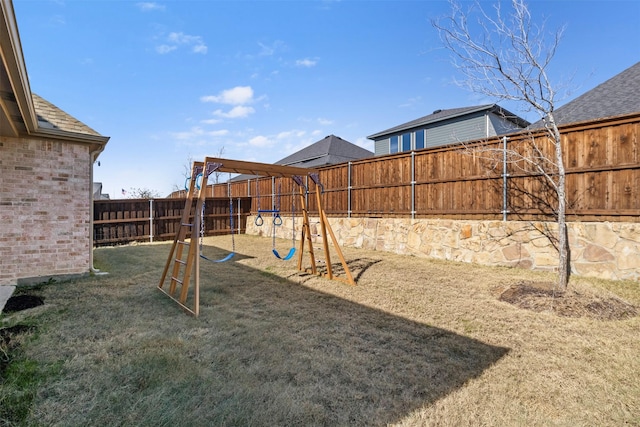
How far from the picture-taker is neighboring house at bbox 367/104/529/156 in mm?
14391

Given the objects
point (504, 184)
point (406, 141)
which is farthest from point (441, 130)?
point (504, 184)

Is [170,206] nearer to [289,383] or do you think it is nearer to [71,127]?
[71,127]

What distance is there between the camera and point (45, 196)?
17.5ft

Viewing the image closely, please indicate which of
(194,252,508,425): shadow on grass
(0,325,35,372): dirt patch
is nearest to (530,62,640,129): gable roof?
(194,252,508,425): shadow on grass

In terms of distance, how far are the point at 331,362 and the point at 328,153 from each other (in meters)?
16.6

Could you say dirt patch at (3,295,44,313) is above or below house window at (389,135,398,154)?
below

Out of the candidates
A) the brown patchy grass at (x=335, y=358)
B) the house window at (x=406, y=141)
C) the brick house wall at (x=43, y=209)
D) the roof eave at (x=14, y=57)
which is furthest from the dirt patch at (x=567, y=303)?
the house window at (x=406, y=141)

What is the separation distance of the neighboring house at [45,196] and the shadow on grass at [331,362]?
3415 mm

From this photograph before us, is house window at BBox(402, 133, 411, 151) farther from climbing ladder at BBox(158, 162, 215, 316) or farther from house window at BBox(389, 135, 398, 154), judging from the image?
climbing ladder at BBox(158, 162, 215, 316)

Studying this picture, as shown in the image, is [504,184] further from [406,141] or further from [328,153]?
[328,153]

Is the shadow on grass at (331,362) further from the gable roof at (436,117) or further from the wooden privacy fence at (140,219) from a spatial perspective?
the gable roof at (436,117)

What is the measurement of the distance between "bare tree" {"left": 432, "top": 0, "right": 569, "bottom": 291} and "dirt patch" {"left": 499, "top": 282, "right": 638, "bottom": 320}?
11.5 inches

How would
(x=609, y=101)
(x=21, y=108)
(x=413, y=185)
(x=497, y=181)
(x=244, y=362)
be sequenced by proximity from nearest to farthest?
(x=244, y=362), (x=21, y=108), (x=497, y=181), (x=413, y=185), (x=609, y=101)

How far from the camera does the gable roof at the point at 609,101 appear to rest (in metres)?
7.79
